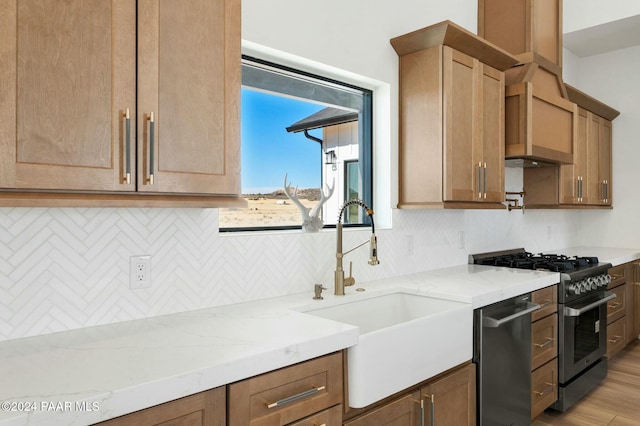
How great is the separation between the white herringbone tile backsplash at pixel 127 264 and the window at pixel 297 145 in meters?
0.21

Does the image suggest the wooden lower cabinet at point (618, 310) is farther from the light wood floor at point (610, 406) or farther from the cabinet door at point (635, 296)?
the light wood floor at point (610, 406)

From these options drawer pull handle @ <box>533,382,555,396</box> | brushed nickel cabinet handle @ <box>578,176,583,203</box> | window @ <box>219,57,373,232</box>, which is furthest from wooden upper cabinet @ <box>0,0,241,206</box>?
brushed nickel cabinet handle @ <box>578,176,583,203</box>

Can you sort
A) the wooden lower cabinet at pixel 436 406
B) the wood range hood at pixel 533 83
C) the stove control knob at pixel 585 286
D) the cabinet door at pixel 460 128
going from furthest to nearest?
1. the wood range hood at pixel 533 83
2. the stove control knob at pixel 585 286
3. the cabinet door at pixel 460 128
4. the wooden lower cabinet at pixel 436 406

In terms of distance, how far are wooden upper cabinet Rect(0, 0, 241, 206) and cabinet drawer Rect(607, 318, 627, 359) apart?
3637 millimetres

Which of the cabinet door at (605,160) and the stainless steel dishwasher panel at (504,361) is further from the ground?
the cabinet door at (605,160)

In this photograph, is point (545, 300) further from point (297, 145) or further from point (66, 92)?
point (66, 92)

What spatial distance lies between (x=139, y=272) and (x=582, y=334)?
2.95 m

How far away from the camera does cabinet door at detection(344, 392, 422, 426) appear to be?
1.66 m

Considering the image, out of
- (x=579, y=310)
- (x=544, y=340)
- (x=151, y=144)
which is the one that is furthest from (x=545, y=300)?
(x=151, y=144)

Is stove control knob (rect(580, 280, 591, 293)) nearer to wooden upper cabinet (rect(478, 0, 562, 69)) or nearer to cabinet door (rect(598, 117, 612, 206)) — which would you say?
wooden upper cabinet (rect(478, 0, 562, 69))

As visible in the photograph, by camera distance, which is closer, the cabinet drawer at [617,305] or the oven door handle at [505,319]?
the oven door handle at [505,319]

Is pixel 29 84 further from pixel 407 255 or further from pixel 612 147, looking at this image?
pixel 612 147

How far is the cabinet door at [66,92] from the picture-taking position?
113 centimetres

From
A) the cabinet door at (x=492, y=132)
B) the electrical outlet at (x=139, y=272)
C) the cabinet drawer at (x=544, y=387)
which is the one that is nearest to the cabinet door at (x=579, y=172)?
the cabinet door at (x=492, y=132)
